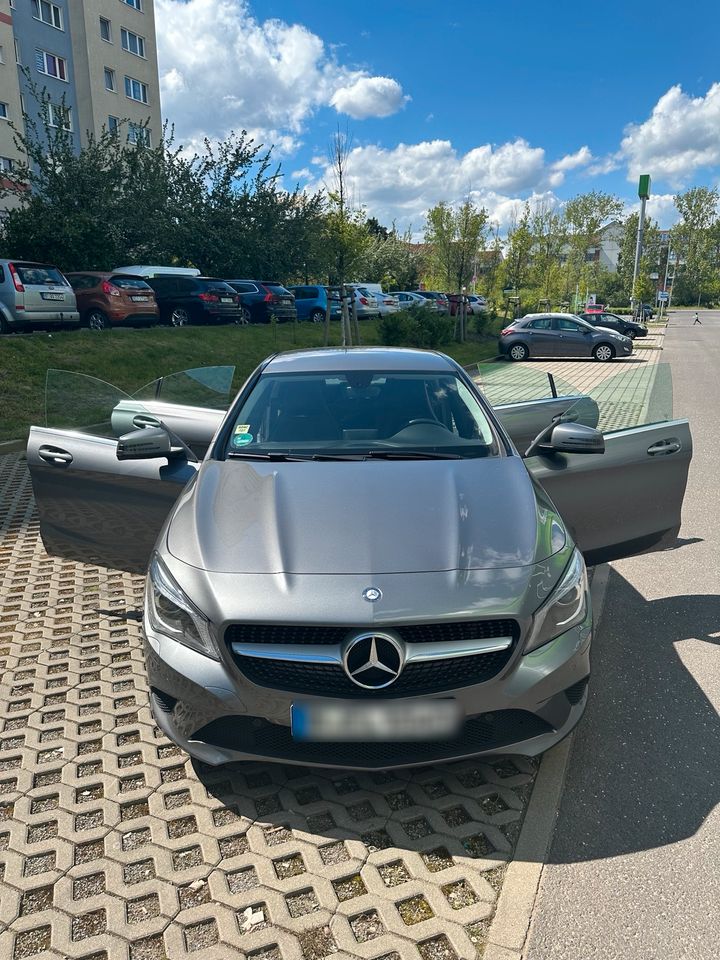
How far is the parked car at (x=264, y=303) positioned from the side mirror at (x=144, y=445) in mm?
20642

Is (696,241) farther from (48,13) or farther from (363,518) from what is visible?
(363,518)

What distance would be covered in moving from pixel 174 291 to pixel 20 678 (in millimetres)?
19083

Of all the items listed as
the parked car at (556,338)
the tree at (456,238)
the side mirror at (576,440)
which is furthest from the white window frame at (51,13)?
the side mirror at (576,440)

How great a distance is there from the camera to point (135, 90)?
44.7m

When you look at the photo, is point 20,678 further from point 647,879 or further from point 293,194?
point 293,194

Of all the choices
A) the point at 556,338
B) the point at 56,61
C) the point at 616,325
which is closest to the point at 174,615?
the point at 556,338

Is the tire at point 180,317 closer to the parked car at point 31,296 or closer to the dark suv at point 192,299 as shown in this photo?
the dark suv at point 192,299

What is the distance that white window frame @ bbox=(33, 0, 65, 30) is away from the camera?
37.8 metres

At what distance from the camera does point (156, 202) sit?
90.6 ft

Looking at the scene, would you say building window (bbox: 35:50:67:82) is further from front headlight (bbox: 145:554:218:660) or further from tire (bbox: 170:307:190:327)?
front headlight (bbox: 145:554:218:660)

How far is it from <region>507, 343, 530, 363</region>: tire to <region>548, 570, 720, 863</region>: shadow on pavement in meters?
20.8

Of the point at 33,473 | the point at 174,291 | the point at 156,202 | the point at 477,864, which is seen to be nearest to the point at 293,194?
the point at 156,202

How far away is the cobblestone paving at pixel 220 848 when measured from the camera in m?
2.18

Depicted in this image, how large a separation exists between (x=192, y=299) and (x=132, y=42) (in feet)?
108
